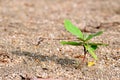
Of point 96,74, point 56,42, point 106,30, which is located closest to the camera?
point 96,74

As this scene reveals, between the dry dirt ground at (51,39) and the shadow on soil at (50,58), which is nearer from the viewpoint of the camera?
the dry dirt ground at (51,39)

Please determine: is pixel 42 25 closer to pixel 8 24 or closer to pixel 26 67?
pixel 8 24

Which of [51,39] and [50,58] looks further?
[51,39]

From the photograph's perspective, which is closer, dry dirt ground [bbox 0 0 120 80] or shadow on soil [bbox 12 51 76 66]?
dry dirt ground [bbox 0 0 120 80]

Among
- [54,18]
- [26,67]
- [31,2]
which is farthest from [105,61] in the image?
[31,2]

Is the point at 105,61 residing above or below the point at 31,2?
below

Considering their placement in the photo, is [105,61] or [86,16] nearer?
[105,61]

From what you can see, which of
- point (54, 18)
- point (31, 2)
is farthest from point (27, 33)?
point (31, 2)

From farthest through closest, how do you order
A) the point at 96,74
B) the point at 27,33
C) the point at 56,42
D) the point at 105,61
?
the point at 27,33
the point at 56,42
the point at 105,61
the point at 96,74
